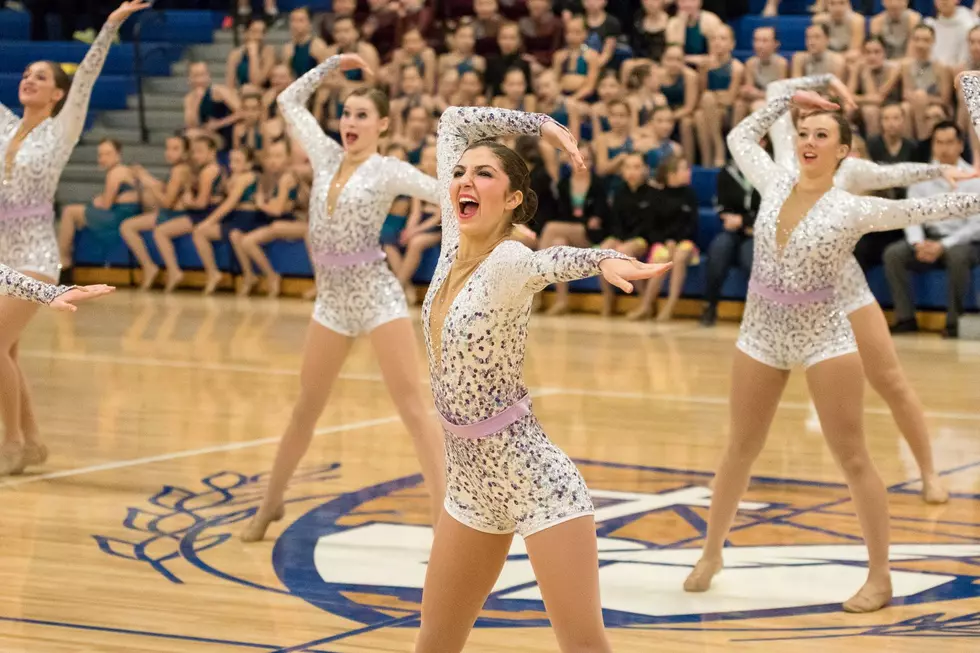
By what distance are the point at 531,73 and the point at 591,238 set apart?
2.06 meters

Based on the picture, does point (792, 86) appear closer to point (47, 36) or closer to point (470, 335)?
point (470, 335)

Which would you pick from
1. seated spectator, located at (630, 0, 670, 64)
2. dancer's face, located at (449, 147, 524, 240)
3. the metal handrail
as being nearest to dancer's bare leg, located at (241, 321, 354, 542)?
dancer's face, located at (449, 147, 524, 240)

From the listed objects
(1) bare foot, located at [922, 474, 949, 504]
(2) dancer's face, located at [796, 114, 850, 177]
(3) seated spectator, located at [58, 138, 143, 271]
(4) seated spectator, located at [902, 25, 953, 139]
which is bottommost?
(3) seated spectator, located at [58, 138, 143, 271]

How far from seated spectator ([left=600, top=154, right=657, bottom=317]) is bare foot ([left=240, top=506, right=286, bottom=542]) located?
7070mm

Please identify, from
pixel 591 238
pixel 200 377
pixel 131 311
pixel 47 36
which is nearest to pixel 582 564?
pixel 200 377

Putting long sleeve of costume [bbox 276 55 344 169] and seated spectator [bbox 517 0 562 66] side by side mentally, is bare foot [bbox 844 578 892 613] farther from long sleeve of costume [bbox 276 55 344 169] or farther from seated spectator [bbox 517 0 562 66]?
seated spectator [bbox 517 0 562 66]

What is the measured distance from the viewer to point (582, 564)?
142 inches

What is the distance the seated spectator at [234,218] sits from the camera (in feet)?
49.8

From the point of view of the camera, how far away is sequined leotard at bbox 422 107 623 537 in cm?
366

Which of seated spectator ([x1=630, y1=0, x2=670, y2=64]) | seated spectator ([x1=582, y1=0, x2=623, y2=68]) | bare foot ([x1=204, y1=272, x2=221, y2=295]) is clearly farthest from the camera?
bare foot ([x1=204, y1=272, x2=221, y2=295])

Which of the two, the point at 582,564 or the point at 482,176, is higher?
the point at 482,176

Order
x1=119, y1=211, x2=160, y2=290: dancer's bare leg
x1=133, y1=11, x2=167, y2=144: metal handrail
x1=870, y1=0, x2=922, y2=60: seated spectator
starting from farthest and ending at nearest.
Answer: x1=133, y1=11, x2=167, y2=144: metal handrail → x1=119, y1=211, x2=160, y2=290: dancer's bare leg → x1=870, y1=0, x2=922, y2=60: seated spectator

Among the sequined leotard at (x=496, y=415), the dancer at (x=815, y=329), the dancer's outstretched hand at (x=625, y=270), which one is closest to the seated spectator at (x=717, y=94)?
the dancer at (x=815, y=329)

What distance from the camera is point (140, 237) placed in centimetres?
1574
